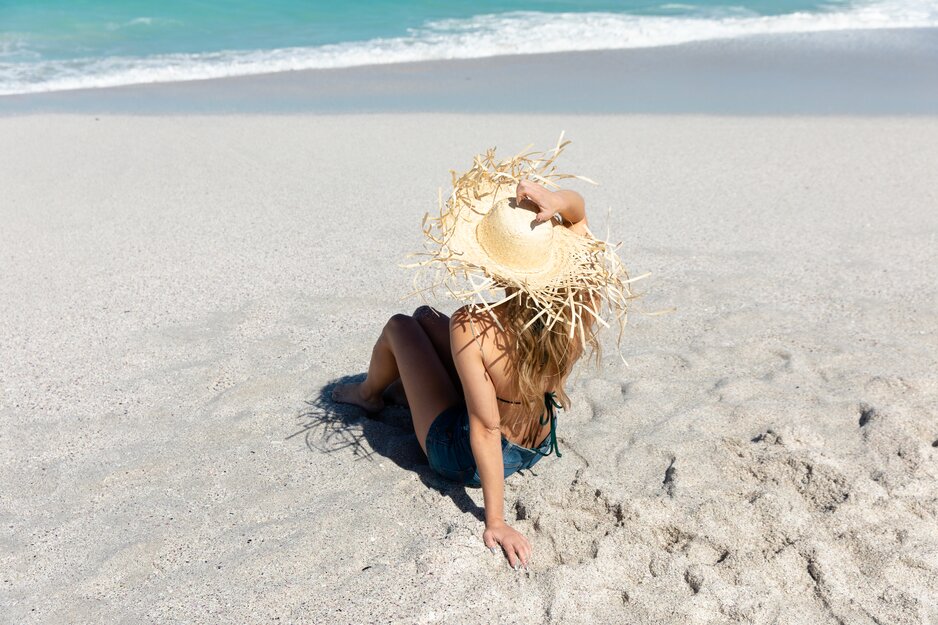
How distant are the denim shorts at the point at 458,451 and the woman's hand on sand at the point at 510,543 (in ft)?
0.84

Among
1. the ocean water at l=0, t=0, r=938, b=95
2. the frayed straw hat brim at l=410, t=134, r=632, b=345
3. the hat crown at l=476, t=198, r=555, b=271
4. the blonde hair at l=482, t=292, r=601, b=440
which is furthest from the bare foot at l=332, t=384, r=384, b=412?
the ocean water at l=0, t=0, r=938, b=95

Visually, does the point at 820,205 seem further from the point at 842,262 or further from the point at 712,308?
the point at 712,308

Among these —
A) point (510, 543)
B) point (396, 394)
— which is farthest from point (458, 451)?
point (396, 394)

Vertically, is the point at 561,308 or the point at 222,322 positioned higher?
the point at 561,308

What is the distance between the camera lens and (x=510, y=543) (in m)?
2.56

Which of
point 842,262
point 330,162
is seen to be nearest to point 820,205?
point 842,262

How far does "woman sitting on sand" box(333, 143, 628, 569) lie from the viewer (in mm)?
2377

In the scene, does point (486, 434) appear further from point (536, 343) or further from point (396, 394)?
point (396, 394)

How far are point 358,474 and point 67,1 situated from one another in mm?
13538

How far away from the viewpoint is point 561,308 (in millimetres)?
2350

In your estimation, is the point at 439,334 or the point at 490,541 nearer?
the point at 490,541

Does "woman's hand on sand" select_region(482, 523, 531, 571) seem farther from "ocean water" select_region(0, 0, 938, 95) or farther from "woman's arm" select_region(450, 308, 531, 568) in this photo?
"ocean water" select_region(0, 0, 938, 95)

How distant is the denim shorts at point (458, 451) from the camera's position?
110 inches

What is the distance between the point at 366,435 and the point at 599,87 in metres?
6.04
